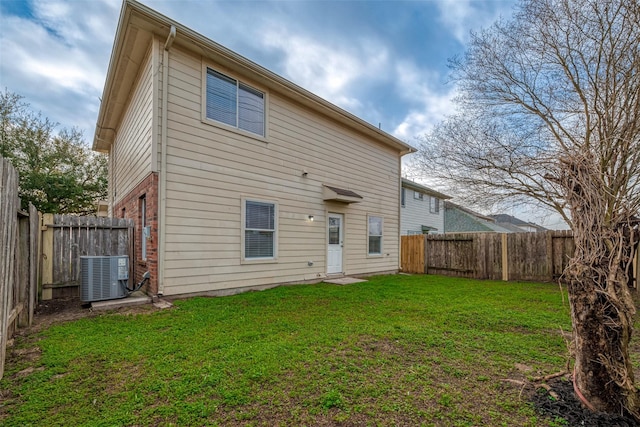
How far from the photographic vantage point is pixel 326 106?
8422 millimetres

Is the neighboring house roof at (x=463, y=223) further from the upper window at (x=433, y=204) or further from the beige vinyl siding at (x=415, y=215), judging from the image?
the beige vinyl siding at (x=415, y=215)

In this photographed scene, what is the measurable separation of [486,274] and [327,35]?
926 centimetres

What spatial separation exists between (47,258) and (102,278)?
1664 millimetres

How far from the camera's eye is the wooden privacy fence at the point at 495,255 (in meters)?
9.03

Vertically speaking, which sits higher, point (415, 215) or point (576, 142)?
point (576, 142)

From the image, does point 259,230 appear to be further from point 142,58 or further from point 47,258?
point 142,58

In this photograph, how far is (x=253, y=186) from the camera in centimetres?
703

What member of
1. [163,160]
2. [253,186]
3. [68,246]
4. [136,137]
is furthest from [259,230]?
[68,246]

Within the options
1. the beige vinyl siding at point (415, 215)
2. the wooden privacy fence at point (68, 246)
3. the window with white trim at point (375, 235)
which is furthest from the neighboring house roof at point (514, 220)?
the wooden privacy fence at point (68, 246)

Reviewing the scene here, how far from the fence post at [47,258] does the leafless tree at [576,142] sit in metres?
7.92

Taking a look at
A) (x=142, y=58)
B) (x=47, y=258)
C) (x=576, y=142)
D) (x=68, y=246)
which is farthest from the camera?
(x=142, y=58)

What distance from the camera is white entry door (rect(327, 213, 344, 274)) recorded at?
8953 millimetres

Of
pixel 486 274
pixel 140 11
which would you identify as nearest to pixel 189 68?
pixel 140 11

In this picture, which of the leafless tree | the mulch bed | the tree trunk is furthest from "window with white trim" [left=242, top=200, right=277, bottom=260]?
the tree trunk
